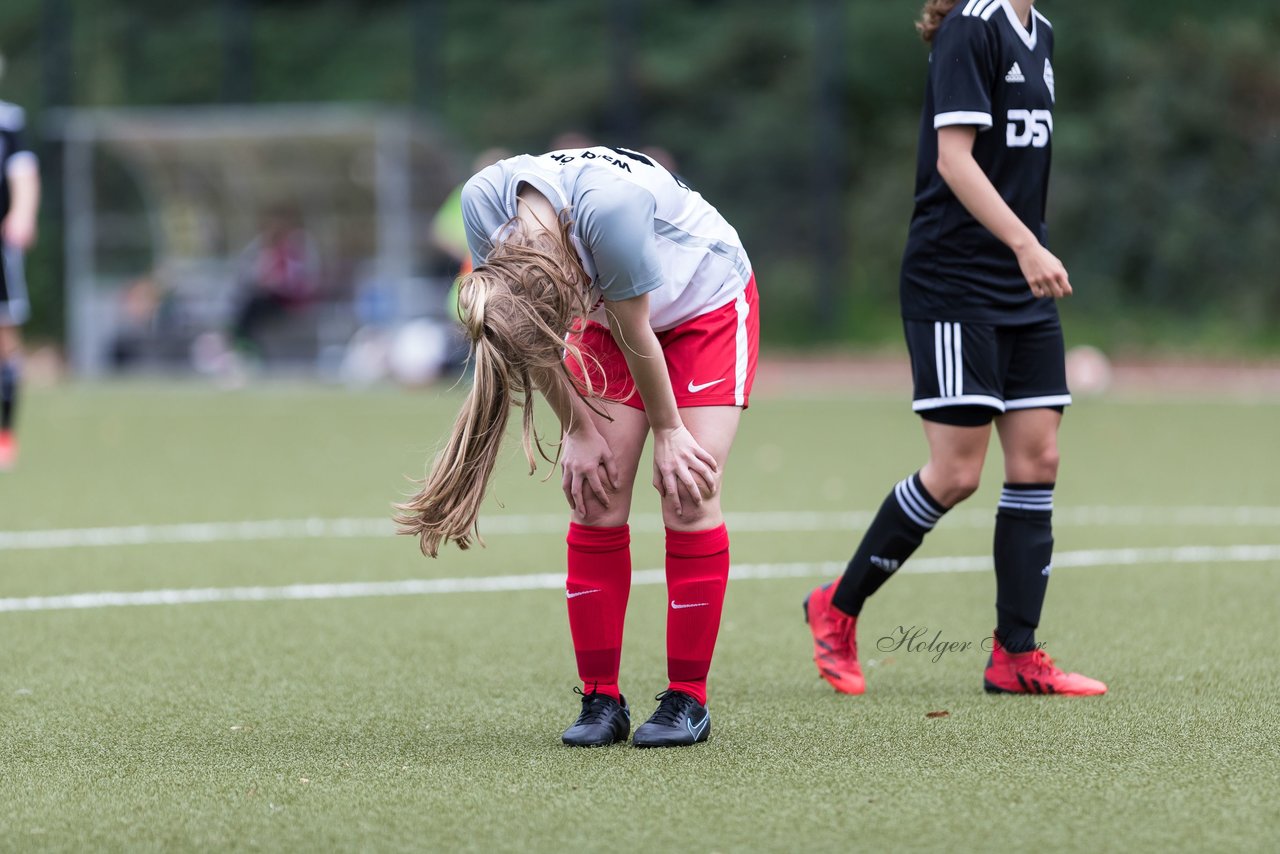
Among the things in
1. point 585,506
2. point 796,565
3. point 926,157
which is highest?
point 926,157

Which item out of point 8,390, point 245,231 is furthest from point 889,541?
point 245,231

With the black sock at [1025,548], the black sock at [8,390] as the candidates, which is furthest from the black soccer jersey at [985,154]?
the black sock at [8,390]

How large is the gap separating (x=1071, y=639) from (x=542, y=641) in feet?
5.04

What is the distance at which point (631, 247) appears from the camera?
11.9 feet

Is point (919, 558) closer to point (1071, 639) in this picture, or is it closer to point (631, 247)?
point (1071, 639)

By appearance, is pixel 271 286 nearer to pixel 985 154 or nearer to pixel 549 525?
pixel 549 525

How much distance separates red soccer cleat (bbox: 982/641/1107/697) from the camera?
453 cm

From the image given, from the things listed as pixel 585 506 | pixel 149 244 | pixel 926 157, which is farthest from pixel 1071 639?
pixel 149 244

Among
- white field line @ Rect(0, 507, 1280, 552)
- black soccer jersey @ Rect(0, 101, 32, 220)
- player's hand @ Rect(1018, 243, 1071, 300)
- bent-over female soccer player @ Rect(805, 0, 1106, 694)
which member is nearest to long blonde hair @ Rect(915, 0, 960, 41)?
bent-over female soccer player @ Rect(805, 0, 1106, 694)

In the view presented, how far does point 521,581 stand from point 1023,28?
2781 millimetres

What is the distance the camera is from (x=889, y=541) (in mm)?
4824

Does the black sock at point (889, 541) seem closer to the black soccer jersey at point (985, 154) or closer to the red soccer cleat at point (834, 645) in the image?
the red soccer cleat at point (834, 645)

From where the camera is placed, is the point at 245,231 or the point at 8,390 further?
the point at 245,231

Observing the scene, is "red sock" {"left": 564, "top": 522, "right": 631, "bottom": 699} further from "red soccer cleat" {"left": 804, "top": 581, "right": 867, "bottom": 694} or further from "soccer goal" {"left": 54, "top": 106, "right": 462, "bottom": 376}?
"soccer goal" {"left": 54, "top": 106, "right": 462, "bottom": 376}
